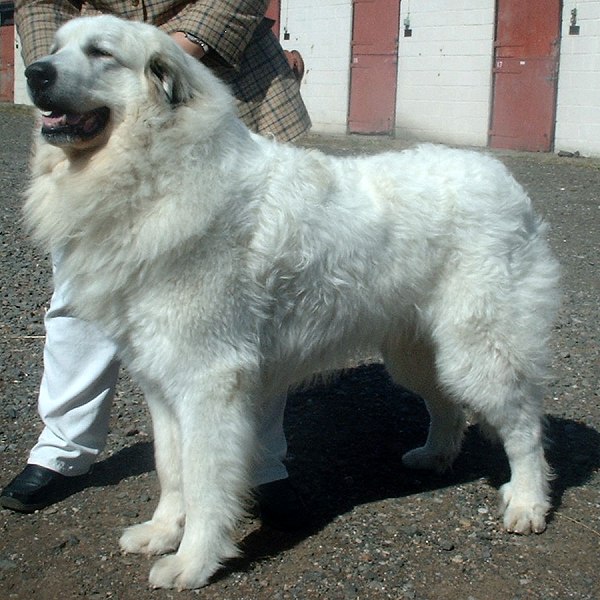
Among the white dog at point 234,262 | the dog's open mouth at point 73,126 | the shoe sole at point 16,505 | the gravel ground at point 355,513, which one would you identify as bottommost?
the gravel ground at point 355,513

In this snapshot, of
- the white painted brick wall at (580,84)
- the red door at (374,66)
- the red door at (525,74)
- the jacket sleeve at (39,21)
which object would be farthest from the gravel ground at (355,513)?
the red door at (374,66)

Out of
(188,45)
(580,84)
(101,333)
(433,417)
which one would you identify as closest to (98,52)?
(188,45)

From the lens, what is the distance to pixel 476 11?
15633mm

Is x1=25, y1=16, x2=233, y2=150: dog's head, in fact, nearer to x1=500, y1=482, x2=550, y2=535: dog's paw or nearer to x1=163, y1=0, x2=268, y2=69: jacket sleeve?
x1=163, y1=0, x2=268, y2=69: jacket sleeve

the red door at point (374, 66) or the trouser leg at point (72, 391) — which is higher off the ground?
the red door at point (374, 66)

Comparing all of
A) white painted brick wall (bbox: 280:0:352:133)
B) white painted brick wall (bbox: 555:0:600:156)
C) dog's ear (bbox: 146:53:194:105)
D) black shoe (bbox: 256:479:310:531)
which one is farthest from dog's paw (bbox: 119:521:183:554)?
white painted brick wall (bbox: 280:0:352:133)

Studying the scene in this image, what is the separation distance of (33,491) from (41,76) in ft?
5.27

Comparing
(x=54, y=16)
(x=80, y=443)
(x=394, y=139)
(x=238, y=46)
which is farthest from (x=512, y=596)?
(x=394, y=139)

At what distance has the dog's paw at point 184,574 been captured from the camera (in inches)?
112

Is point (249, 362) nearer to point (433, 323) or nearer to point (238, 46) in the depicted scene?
point (433, 323)

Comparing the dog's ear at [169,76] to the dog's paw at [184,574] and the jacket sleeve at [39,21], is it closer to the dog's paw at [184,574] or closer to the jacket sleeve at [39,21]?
the jacket sleeve at [39,21]

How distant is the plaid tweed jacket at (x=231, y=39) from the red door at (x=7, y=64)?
23.0m

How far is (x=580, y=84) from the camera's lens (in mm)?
14375

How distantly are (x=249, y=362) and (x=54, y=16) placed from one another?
61.3 inches
